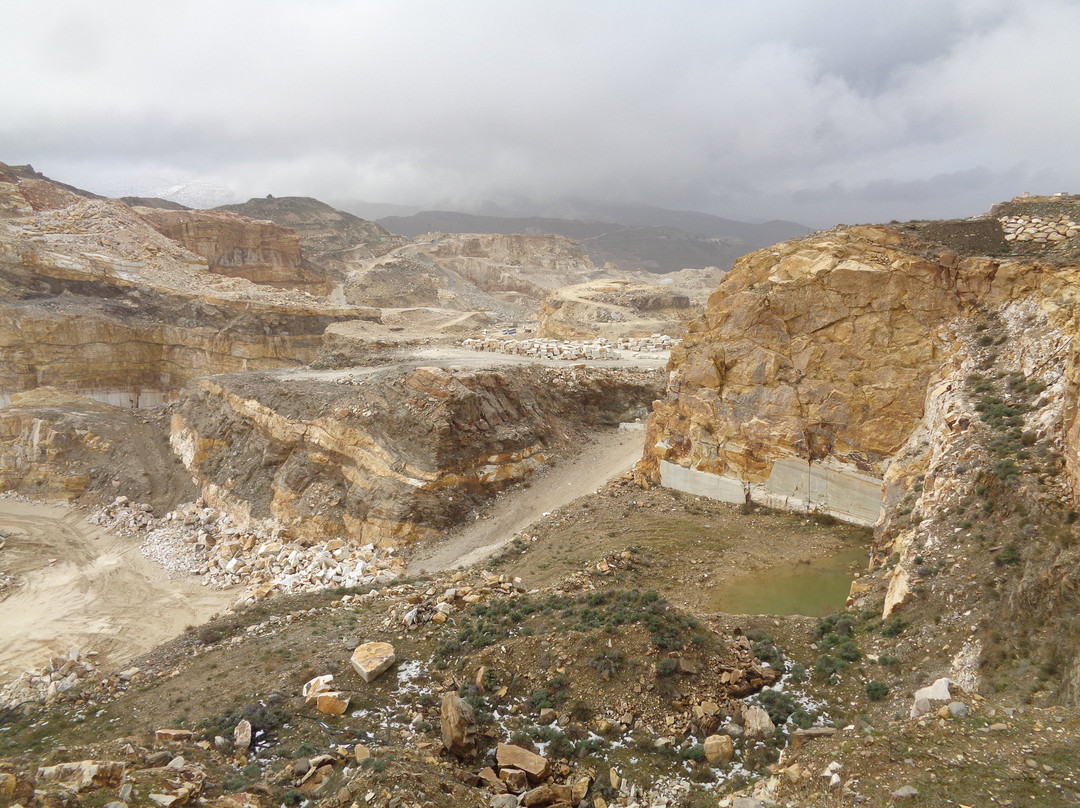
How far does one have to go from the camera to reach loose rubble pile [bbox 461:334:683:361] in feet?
92.1

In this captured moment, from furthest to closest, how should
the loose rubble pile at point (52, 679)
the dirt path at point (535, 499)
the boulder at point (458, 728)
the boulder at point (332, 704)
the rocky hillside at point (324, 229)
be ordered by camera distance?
the rocky hillside at point (324, 229) < the dirt path at point (535, 499) < the loose rubble pile at point (52, 679) < the boulder at point (332, 704) < the boulder at point (458, 728)

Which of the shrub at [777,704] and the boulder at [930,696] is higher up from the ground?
the boulder at [930,696]

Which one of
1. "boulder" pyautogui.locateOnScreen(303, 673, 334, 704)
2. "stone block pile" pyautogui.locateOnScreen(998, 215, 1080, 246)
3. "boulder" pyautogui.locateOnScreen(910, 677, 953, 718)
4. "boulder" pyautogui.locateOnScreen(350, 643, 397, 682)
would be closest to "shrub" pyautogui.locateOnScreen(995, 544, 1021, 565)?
"boulder" pyautogui.locateOnScreen(910, 677, 953, 718)

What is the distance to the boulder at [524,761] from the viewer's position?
6.52 metres

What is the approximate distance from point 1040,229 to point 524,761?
1595 centimetres

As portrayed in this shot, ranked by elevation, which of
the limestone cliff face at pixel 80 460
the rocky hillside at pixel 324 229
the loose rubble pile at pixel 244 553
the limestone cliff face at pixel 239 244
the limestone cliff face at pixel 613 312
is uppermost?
the rocky hillside at pixel 324 229

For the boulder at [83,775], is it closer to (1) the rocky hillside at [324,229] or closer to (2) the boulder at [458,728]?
(2) the boulder at [458,728]

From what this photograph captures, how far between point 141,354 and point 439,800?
110 ft

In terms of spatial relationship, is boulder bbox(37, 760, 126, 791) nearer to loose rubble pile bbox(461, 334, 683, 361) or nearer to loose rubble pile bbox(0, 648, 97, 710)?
loose rubble pile bbox(0, 648, 97, 710)

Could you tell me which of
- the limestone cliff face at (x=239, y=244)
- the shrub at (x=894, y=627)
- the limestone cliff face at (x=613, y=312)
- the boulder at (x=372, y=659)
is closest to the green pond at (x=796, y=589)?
the shrub at (x=894, y=627)

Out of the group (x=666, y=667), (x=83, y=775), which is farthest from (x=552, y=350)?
(x=83, y=775)

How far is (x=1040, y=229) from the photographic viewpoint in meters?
13.1

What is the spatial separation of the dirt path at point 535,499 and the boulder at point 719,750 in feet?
30.4

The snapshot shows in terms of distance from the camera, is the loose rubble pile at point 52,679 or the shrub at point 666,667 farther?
the loose rubble pile at point 52,679
